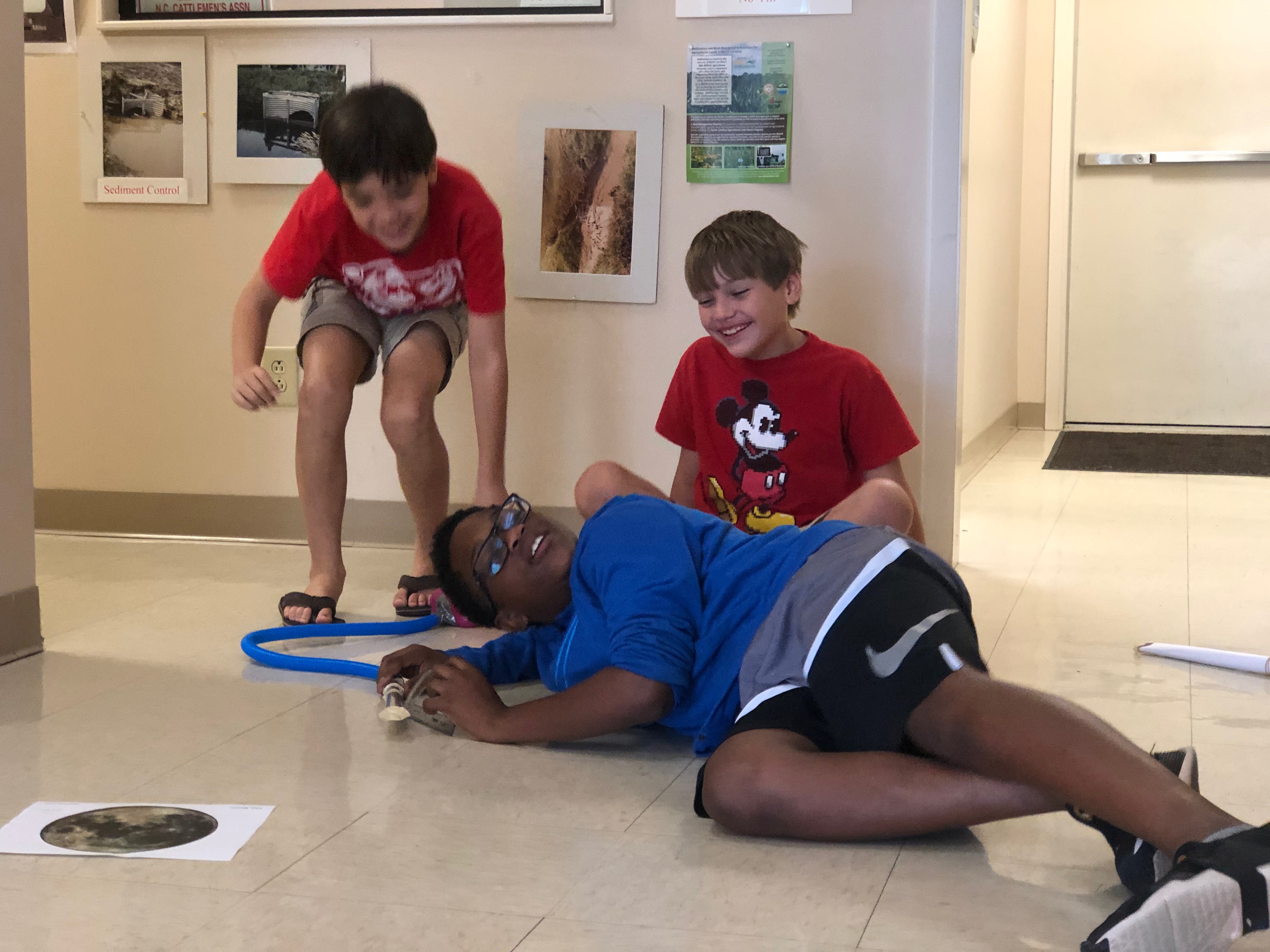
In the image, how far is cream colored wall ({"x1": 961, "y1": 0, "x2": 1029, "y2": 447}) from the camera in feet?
10.3

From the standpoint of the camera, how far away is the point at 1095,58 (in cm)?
448

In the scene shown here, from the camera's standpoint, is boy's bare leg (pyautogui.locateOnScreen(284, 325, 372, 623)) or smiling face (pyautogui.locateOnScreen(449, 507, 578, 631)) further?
boy's bare leg (pyautogui.locateOnScreen(284, 325, 372, 623))

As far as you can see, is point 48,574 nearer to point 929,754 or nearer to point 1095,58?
point 929,754

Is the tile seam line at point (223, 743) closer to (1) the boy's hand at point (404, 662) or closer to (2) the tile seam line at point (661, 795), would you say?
(1) the boy's hand at point (404, 662)

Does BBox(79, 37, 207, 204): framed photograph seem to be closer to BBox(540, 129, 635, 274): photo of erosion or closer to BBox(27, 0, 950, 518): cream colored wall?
BBox(27, 0, 950, 518): cream colored wall

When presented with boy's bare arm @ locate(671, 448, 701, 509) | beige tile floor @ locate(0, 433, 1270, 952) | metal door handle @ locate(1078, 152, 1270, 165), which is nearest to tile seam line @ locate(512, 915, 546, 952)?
beige tile floor @ locate(0, 433, 1270, 952)

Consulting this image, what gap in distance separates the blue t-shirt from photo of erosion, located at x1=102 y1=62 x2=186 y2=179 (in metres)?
1.51

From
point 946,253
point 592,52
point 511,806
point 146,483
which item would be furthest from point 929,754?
point 146,483

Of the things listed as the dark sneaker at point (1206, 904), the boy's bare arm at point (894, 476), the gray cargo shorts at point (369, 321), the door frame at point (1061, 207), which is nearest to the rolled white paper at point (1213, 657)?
the boy's bare arm at point (894, 476)

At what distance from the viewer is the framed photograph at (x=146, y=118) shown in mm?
→ 2395

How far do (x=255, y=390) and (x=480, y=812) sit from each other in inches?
29.9

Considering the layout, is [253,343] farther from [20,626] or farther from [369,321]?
[20,626]

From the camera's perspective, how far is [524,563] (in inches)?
52.2

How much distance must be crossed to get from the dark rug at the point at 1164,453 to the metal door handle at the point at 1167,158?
906mm
